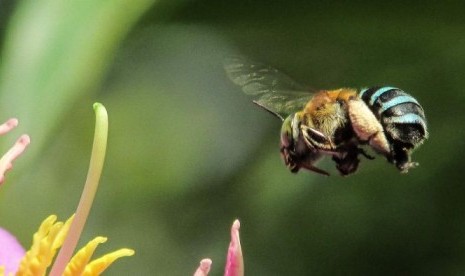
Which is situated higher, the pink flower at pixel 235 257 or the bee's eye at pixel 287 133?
the bee's eye at pixel 287 133

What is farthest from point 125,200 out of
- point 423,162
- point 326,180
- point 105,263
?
point 105,263

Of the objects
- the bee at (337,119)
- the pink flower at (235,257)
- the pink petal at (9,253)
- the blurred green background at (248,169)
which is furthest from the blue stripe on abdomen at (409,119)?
the blurred green background at (248,169)

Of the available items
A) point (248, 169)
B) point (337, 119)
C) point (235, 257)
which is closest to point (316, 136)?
point (337, 119)

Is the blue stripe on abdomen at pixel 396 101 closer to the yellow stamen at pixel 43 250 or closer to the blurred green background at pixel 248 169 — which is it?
the yellow stamen at pixel 43 250

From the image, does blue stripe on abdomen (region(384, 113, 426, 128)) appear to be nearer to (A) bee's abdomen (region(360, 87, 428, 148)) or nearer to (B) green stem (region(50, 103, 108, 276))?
(A) bee's abdomen (region(360, 87, 428, 148))

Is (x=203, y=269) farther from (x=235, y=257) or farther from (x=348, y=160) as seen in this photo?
(x=348, y=160)

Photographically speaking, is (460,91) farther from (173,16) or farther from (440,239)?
(173,16)

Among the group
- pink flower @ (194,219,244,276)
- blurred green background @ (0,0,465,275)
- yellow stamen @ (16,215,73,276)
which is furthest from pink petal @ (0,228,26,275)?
blurred green background @ (0,0,465,275)
